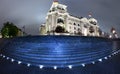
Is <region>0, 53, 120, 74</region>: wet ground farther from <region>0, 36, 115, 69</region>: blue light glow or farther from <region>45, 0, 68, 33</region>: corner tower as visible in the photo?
<region>45, 0, 68, 33</region>: corner tower

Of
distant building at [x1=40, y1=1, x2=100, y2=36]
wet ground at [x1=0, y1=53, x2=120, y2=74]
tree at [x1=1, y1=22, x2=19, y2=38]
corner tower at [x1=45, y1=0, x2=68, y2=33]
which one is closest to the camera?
wet ground at [x1=0, y1=53, x2=120, y2=74]

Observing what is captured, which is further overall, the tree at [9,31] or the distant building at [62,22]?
the distant building at [62,22]

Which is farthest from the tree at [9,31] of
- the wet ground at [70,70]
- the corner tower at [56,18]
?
the wet ground at [70,70]

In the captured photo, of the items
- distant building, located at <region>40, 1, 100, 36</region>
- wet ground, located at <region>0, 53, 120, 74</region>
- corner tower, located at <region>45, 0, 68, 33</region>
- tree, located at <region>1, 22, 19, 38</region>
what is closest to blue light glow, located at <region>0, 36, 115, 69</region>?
wet ground, located at <region>0, 53, 120, 74</region>

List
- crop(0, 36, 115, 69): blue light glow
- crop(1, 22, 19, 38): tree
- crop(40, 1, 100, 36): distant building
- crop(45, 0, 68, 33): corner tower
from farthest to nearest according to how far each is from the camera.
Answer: crop(45, 0, 68, 33): corner tower → crop(40, 1, 100, 36): distant building → crop(1, 22, 19, 38): tree → crop(0, 36, 115, 69): blue light glow

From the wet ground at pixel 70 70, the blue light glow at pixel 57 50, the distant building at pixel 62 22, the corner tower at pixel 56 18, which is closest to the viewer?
the wet ground at pixel 70 70

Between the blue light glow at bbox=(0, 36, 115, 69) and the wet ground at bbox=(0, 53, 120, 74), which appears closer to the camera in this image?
the wet ground at bbox=(0, 53, 120, 74)

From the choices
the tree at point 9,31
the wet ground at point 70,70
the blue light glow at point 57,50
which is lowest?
the wet ground at point 70,70

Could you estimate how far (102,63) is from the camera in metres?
7.46

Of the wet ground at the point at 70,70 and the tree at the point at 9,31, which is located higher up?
the tree at the point at 9,31

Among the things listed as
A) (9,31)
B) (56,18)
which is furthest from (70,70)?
(56,18)

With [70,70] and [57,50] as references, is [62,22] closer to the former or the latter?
[57,50]

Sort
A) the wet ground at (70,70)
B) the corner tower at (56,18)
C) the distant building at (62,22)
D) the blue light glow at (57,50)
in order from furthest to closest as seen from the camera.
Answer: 1. the corner tower at (56,18)
2. the distant building at (62,22)
3. the blue light glow at (57,50)
4. the wet ground at (70,70)

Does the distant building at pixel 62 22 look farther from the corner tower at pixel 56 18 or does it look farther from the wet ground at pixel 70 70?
the wet ground at pixel 70 70
